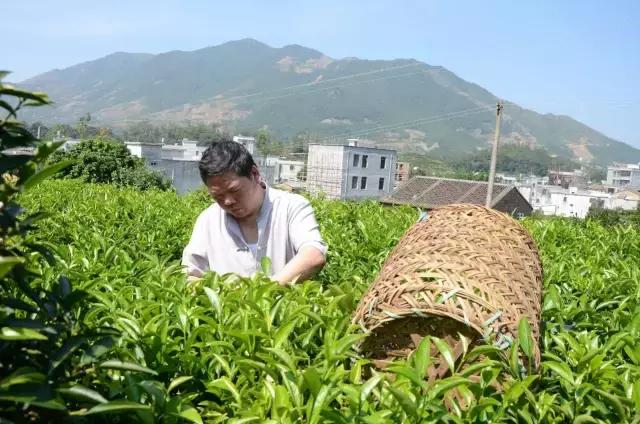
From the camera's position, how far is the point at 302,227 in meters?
3.73

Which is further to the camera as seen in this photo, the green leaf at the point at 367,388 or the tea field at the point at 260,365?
the green leaf at the point at 367,388

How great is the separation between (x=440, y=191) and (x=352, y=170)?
21.7 meters

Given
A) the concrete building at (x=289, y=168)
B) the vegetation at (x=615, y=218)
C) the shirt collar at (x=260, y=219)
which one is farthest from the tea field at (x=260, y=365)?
the concrete building at (x=289, y=168)

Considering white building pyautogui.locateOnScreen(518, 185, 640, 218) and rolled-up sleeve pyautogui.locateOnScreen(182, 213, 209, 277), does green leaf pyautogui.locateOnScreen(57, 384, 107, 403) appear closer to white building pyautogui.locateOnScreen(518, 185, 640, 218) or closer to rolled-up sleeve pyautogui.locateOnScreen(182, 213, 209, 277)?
rolled-up sleeve pyautogui.locateOnScreen(182, 213, 209, 277)

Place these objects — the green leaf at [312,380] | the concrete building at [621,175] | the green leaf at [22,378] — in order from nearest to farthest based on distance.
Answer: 1. the green leaf at [22,378]
2. the green leaf at [312,380]
3. the concrete building at [621,175]

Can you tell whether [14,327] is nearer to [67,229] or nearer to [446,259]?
[446,259]

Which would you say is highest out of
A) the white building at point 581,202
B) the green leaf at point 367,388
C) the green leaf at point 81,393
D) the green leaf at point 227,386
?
the green leaf at point 81,393

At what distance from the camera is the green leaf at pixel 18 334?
3.85 feet

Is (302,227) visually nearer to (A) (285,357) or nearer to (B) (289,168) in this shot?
(A) (285,357)

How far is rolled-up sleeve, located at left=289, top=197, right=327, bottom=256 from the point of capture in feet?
12.0

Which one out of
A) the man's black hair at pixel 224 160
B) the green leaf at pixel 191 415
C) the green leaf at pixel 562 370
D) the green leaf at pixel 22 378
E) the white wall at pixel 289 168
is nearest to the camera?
the green leaf at pixel 22 378

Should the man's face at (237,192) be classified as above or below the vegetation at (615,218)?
above

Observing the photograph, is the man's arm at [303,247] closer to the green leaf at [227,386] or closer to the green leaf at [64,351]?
the green leaf at [227,386]

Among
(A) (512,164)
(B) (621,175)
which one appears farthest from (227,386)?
(A) (512,164)
